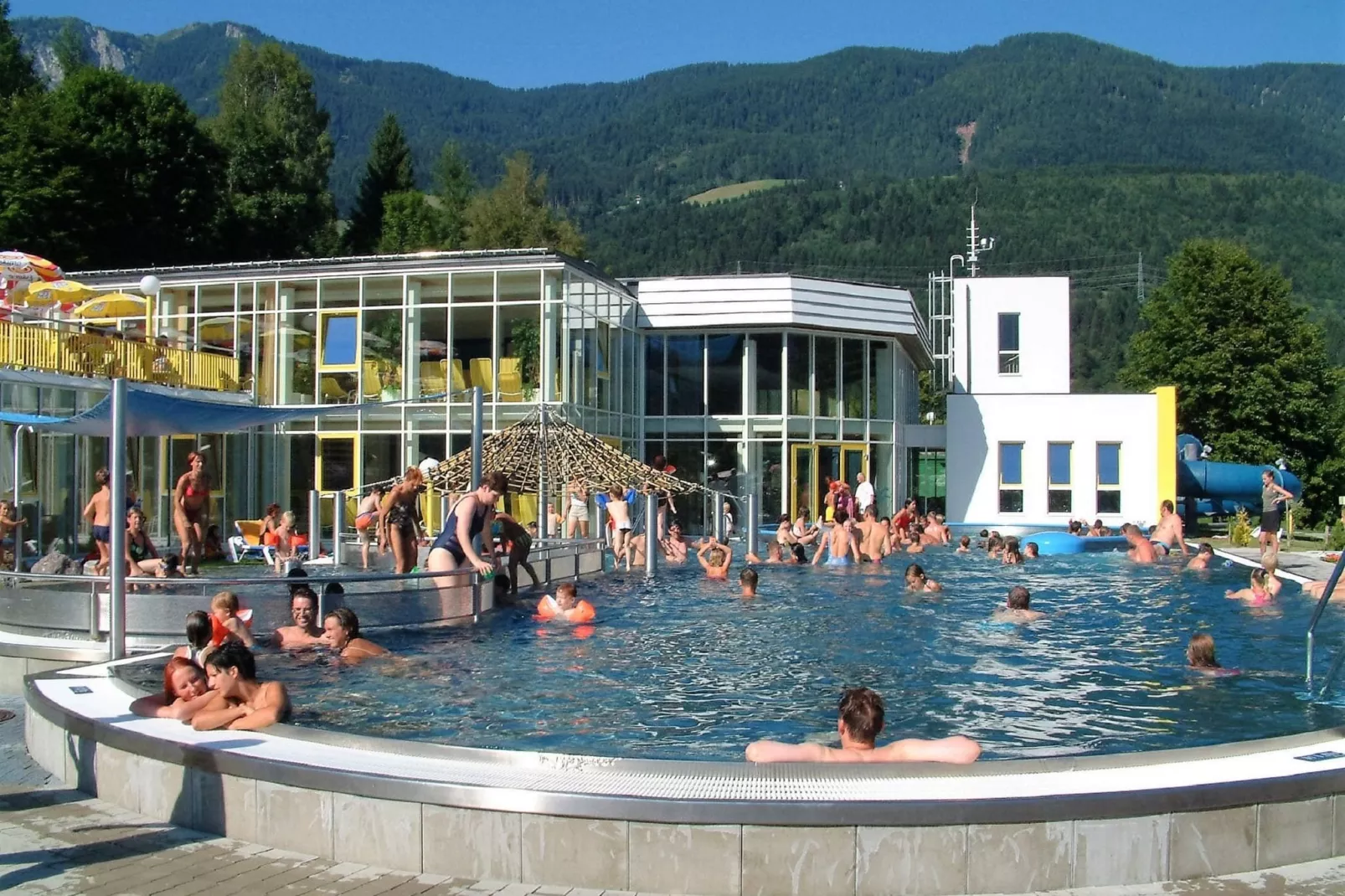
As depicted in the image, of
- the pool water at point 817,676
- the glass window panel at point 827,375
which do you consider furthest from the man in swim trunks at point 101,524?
the glass window panel at point 827,375

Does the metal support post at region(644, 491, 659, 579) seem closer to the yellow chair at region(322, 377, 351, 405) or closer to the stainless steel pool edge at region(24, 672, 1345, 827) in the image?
the yellow chair at region(322, 377, 351, 405)

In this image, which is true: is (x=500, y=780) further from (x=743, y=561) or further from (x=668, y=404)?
(x=668, y=404)

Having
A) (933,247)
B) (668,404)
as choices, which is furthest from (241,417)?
(933,247)

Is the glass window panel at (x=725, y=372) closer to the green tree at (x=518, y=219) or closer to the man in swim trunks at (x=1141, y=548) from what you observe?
the man in swim trunks at (x=1141, y=548)

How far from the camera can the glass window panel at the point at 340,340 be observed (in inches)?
1075

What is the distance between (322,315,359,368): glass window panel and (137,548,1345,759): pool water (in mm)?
12831

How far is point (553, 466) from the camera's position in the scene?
20312 millimetres

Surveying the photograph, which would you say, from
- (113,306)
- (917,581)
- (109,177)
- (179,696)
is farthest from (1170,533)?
(109,177)

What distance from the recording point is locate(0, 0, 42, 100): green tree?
169 feet

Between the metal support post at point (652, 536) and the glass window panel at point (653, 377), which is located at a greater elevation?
the glass window panel at point (653, 377)

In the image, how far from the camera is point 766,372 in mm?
30375

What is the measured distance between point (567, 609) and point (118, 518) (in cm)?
537

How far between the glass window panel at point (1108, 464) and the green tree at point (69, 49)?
5557 cm

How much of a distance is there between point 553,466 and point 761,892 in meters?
15.5
